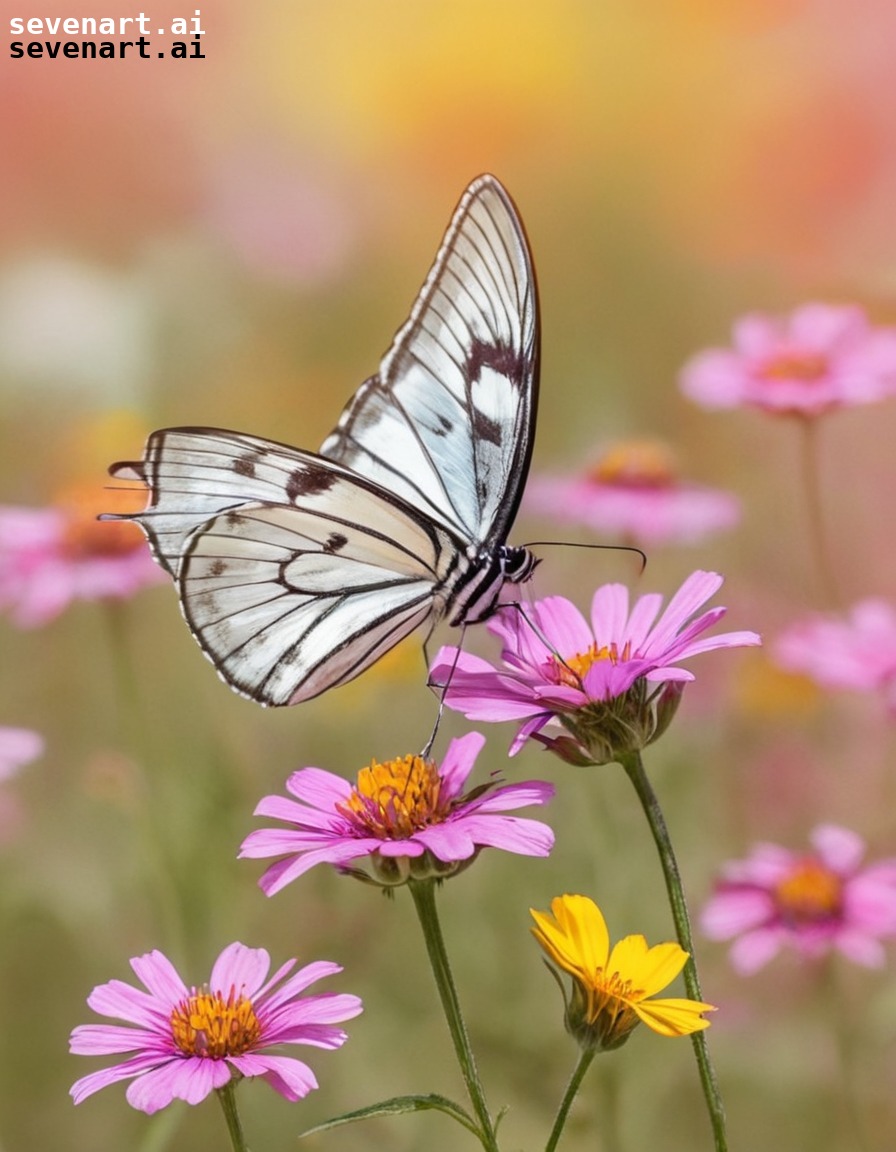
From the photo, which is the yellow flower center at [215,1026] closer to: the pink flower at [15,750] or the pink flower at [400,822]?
the pink flower at [400,822]

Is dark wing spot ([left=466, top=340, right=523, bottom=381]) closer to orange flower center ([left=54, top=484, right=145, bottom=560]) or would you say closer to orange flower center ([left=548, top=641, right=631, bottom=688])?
orange flower center ([left=548, top=641, right=631, bottom=688])

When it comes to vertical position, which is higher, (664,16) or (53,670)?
(664,16)

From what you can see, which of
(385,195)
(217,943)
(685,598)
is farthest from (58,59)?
(685,598)

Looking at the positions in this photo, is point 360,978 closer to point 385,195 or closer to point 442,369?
point 442,369

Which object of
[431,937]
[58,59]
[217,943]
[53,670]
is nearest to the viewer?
[431,937]

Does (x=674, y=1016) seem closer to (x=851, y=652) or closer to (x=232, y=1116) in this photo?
(x=232, y=1116)
